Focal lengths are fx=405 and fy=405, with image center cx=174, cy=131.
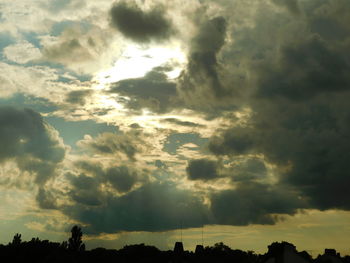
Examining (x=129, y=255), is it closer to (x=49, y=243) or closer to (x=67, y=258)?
(x=49, y=243)

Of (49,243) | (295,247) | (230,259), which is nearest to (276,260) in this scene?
(295,247)

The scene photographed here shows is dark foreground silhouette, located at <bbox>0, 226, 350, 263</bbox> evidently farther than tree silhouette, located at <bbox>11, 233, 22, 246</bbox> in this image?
No

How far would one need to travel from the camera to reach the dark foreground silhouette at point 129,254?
243 ft

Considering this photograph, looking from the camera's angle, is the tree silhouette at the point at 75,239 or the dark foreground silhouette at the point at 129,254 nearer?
the dark foreground silhouette at the point at 129,254

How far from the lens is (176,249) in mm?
73312

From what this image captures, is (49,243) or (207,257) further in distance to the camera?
(207,257)

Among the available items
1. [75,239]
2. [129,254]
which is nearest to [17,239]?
[75,239]

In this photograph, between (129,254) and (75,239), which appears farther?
(129,254)

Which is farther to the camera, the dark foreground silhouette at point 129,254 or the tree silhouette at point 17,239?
the tree silhouette at point 17,239

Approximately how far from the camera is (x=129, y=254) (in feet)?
468

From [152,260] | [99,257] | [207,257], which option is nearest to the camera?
[99,257]

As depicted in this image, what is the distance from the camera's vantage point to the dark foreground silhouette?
243 ft

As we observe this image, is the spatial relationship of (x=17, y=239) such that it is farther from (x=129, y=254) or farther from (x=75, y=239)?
(x=129, y=254)

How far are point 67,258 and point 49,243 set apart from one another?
3268 centimetres
